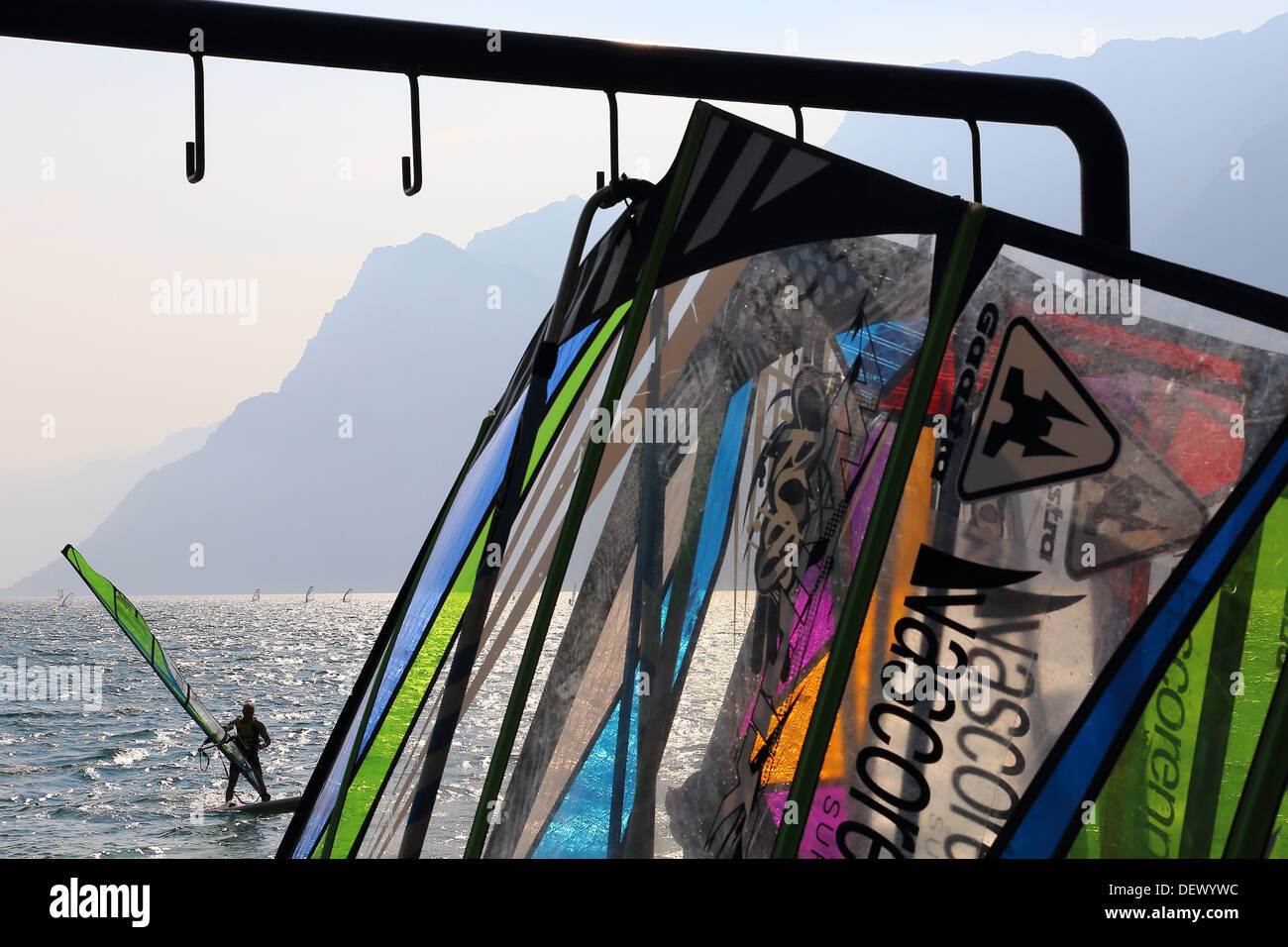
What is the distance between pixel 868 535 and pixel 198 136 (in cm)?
163

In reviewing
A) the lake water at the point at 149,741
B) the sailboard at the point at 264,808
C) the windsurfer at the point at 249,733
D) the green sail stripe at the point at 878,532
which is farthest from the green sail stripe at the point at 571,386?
the sailboard at the point at 264,808

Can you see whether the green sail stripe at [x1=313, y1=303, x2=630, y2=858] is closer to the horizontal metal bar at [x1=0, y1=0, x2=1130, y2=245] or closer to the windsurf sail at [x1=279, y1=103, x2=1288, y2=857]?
the windsurf sail at [x1=279, y1=103, x2=1288, y2=857]

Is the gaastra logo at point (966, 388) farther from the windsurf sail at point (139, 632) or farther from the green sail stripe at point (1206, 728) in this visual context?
the windsurf sail at point (139, 632)

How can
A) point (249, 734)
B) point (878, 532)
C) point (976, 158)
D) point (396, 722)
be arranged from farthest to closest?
point (249, 734), point (396, 722), point (976, 158), point (878, 532)

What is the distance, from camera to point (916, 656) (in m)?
1.95

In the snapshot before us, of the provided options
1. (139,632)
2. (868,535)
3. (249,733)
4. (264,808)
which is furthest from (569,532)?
(264,808)

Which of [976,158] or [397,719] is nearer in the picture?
[976,158]

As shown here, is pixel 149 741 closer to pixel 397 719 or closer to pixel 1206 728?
pixel 397 719

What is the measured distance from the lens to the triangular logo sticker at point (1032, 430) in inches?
79.3

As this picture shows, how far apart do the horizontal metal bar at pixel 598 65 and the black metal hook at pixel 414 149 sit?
1.5 inches

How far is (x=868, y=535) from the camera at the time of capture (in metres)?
1.96

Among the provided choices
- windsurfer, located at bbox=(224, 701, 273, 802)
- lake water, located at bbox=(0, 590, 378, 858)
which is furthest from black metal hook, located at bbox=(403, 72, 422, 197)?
windsurfer, located at bbox=(224, 701, 273, 802)

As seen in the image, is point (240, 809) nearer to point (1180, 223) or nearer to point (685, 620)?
point (685, 620)
